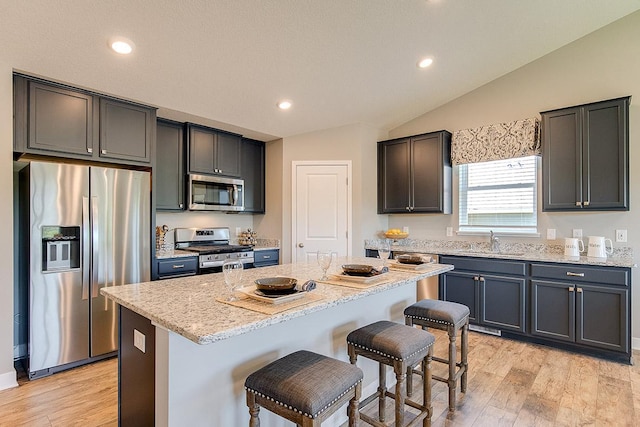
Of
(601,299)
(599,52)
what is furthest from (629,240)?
(599,52)

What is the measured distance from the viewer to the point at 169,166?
394 cm

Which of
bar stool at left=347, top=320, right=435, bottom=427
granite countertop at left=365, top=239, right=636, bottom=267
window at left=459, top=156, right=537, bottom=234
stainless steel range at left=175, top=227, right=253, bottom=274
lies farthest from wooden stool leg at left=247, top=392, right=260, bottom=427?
window at left=459, top=156, right=537, bottom=234

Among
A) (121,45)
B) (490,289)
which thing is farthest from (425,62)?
(121,45)

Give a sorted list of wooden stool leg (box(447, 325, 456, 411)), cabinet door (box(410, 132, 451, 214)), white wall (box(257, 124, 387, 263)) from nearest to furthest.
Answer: wooden stool leg (box(447, 325, 456, 411)) < cabinet door (box(410, 132, 451, 214)) < white wall (box(257, 124, 387, 263))

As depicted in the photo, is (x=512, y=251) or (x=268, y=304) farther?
(x=512, y=251)

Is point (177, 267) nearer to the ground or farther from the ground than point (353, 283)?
nearer to the ground

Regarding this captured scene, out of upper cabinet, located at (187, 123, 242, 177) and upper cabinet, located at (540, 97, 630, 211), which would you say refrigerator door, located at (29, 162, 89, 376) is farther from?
upper cabinet, located at (540, 97, 630, 211)

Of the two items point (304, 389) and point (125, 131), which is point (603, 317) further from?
point (125, 131)

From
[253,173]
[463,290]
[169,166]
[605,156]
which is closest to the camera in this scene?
[605,156]

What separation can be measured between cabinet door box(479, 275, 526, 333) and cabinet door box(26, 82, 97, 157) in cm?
413

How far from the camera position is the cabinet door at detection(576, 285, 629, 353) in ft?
9.77

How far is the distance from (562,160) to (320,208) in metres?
2.77

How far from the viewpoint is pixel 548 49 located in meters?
3.74

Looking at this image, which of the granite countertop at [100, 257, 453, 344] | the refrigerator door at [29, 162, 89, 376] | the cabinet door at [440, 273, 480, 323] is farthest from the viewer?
the cabinet door at [440, 273, 480, 323]
